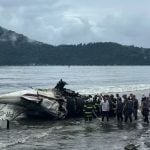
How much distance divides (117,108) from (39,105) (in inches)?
209

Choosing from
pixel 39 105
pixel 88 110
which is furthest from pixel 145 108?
pixel 39 105

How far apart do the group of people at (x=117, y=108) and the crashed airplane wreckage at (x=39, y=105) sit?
4.42ft

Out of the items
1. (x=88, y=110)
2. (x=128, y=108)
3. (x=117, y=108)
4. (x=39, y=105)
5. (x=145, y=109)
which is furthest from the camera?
(x=39, y=105)

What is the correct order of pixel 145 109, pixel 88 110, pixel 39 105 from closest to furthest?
1. pixel 145 109
2. pixel 88 110
3. pixel 39 105

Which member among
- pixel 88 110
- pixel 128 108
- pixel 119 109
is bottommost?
pixel 88 110

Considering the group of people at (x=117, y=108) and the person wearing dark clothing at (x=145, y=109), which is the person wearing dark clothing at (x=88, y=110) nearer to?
the group of people at (x=117, y=108)

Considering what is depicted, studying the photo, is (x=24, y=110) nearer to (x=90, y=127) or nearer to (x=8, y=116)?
(x=8, y=116)

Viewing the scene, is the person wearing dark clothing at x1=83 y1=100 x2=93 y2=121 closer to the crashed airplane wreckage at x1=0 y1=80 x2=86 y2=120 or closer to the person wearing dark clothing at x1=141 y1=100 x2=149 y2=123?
the crashed airplane wreckage at x1=0 y1=80 x2=86 y2=120

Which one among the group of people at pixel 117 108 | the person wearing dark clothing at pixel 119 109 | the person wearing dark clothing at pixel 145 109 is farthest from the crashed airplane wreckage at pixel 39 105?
the person wearing dark clothing at pixel 145 109

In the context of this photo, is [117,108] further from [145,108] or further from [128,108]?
[145,108]

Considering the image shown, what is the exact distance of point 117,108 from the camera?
3056 cm

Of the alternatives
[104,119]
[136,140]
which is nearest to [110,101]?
[104,119]

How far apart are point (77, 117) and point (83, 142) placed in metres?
12.1

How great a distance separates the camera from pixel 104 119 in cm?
3225
